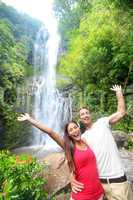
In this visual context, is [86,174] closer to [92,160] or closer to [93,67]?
[92,160]

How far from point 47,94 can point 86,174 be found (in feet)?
64.2

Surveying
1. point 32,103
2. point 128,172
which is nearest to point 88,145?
point 128,172

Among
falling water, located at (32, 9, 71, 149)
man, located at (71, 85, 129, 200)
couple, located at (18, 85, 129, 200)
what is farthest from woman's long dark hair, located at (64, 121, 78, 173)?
falling water, located at (32, 9, 71, 149)

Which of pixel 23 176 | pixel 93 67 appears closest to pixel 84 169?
pixel 23 176

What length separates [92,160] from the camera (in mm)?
3697

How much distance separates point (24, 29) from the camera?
28297mm

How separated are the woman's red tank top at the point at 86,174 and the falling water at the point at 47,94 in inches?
607

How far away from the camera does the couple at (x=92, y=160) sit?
3662 millimetres

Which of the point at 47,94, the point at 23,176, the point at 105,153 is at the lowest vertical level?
the point at 23,176

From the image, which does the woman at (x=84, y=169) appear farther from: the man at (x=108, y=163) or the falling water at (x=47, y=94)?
the falling water at (x=47, y=94)

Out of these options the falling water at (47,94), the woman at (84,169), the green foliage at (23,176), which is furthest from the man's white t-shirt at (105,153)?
the falling water at (47,94)

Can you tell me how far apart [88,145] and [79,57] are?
53.0 ft

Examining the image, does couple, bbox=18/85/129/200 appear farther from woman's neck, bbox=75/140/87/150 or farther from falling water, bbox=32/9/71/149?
falling water, bbox=32/9/71/149

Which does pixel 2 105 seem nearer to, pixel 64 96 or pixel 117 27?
pixel 64 96
